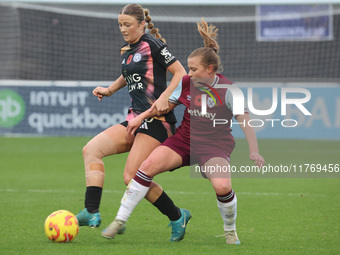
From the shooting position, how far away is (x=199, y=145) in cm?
525

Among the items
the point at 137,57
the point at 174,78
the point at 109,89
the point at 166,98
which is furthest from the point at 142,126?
the point at 109,89

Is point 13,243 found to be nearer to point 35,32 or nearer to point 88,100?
point 88,100

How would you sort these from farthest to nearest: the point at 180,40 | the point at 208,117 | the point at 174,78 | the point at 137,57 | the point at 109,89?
the point at 180,40 < the point at 109,89 < the point at 137,57 < the point at 174,78 < the point at 208,117

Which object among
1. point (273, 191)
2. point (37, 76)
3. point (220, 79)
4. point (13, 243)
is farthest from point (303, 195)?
point (37, 76)

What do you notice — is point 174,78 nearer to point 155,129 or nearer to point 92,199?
point 155,129

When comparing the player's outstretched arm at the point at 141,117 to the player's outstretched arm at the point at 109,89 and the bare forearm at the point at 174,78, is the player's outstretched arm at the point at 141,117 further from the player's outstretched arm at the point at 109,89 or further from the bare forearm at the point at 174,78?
the player's outstretched arm at the point at 109,89

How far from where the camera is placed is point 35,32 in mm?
24516

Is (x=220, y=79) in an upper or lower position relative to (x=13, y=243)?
upper

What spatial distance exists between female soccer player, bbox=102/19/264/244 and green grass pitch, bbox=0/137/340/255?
303 millimetres

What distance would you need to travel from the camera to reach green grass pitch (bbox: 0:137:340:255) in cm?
518

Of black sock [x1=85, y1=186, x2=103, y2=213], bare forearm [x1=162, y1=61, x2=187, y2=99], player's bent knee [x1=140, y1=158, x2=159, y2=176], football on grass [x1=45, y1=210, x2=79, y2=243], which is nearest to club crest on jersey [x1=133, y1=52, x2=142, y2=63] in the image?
bare forearm [x1=162, y1=61, x2=187, y2=99]

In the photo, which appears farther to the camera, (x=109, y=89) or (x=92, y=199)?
(x=109, y=89)

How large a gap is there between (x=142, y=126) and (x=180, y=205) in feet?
7.58

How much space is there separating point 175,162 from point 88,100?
12977mm
